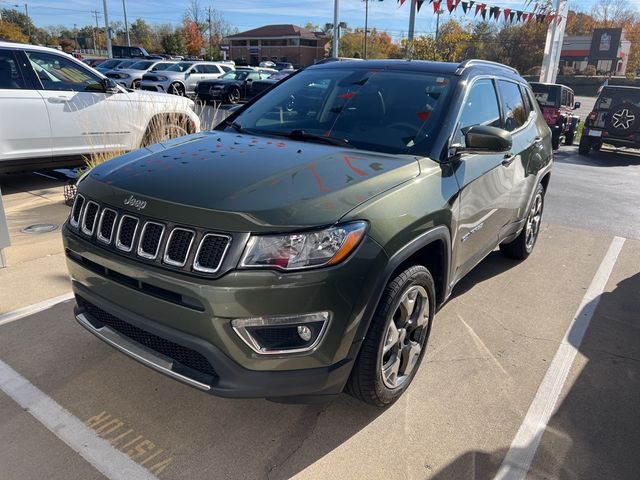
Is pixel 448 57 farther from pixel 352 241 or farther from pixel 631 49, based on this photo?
pixel 631 49

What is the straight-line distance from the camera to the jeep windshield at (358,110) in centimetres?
326

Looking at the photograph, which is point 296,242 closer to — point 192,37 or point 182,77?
point 182,77

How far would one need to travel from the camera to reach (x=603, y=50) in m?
66.1

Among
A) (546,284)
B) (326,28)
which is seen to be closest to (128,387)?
(546,284)

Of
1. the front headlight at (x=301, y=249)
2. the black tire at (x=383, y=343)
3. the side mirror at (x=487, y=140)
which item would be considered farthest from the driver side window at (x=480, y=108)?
the front headlight at (x=301, y=249)

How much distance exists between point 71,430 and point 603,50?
254 ft

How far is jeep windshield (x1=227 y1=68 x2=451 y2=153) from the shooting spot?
3258 millimetres

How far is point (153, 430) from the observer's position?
8.68ft

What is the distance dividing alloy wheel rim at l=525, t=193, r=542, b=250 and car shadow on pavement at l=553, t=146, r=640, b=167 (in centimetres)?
810

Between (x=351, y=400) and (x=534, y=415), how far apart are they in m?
1.01

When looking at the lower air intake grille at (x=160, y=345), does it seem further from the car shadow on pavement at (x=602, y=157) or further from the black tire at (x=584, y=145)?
the black tire at (x=584, y=145)

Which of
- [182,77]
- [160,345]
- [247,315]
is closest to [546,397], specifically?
[247,315]

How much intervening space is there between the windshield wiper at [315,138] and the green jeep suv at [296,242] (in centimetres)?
2

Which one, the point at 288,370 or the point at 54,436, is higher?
the point at 288,370
